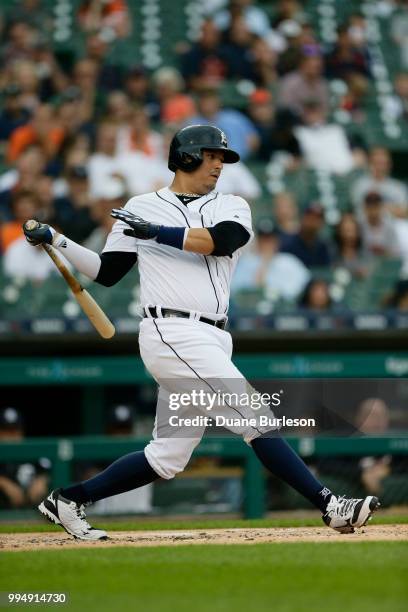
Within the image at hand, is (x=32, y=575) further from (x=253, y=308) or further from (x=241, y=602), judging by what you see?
(x=253, y=308)

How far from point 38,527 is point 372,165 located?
5554 mm

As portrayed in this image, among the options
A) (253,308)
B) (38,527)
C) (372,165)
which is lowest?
(38,527)

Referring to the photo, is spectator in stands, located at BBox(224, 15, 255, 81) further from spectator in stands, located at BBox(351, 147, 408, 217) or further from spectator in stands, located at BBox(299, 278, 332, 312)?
spectator in stands, located at BBox(299, 278, 332, 312)

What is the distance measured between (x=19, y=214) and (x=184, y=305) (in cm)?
473

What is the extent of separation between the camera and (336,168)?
10.9 metres

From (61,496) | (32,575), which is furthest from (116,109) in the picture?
(32,575)

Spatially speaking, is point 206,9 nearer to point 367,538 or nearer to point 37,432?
point 37,432

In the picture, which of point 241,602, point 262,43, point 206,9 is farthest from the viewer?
point 206,9

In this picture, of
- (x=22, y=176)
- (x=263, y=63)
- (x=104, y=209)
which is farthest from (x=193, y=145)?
(x=263, y=63)

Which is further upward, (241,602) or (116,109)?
(116,109)

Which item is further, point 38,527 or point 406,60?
point 406,60

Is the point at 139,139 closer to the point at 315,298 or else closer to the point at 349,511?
the point at 315,298

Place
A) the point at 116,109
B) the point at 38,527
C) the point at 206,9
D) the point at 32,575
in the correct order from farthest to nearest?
the point at 206,9 → the point at 116,109 → the point at 38,527 → the point at 32,575

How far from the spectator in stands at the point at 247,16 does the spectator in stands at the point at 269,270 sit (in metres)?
3.67
